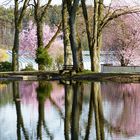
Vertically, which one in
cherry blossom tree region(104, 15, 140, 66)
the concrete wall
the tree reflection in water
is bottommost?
the tree reflection in water

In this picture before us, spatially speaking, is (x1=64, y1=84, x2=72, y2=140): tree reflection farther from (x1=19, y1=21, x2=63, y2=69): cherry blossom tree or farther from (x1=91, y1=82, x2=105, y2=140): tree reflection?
(x1=19, y1=21, x2=63, y2=69): cherry blossom tree

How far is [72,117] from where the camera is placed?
41.8 feet

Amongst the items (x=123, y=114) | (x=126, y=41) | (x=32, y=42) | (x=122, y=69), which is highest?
(x=32, y=42)

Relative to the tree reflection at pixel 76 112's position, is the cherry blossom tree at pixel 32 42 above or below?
above

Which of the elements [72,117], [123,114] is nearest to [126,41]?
[123,114]

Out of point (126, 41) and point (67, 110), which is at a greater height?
point (126, 41)

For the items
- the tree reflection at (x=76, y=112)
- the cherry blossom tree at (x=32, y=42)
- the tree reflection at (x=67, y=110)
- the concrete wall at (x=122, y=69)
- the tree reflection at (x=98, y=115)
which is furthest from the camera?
the cherry blossom tree at (x=32, y=42)

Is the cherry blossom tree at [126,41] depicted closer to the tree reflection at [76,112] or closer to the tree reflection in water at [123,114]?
the tree reflection at [76,112]

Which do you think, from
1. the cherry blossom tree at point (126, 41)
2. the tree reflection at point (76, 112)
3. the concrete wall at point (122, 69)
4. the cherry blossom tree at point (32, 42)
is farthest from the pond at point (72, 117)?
the cherry blossom tree at point (32, 42)

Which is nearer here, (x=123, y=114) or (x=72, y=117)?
(x=72, y=117)

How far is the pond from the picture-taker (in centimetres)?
1008

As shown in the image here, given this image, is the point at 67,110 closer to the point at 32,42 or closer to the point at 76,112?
the point at 76,112

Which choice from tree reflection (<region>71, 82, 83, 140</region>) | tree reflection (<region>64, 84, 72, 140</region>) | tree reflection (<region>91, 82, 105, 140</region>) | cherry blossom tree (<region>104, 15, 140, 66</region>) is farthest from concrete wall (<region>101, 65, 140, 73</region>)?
tree reflection (<region>91, 82, 105, 140</region>)

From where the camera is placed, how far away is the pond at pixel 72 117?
10.1m
